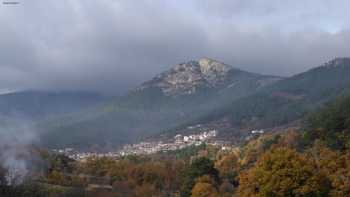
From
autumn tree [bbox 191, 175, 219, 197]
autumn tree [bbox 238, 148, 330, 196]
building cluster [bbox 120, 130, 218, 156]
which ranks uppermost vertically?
building cluster [bbox 120, 130, 218, 156]

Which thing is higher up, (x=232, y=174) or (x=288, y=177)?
(x=288, y=177)

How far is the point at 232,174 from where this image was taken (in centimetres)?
6825

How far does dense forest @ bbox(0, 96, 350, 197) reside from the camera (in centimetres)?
3975

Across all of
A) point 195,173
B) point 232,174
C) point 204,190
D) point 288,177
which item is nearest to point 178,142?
point 232,174

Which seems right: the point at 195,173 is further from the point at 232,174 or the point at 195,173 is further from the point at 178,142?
the point at 178,142

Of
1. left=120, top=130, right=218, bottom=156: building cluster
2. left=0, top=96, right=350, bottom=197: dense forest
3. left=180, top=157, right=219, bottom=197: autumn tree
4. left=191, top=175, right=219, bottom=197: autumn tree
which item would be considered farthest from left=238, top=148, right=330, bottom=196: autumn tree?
left=120, top=130, right=218, bottom=156: building cluster

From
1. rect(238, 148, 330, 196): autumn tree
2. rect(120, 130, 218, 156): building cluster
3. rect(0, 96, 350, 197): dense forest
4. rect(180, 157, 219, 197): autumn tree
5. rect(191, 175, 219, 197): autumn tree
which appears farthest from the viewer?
rect(120, 130, 218, 156): building cluster

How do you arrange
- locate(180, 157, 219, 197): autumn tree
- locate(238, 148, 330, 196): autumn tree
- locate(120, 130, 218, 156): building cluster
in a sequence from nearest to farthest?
1. locate(238, 148, 330, 196): autumn tree
2. locate(180, 157, 219, 197): autumn tree
3. locate(120, 130, 218, 156): building cluster

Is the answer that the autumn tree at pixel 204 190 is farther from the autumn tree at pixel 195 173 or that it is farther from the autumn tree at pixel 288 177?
the autumn tree at pixel 288 177

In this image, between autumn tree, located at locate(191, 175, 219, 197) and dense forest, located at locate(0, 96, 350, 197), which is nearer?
dense forest, located at locate(0, 96, 350, 197)

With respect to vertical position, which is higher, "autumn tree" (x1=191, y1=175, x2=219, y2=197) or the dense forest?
the dense forest

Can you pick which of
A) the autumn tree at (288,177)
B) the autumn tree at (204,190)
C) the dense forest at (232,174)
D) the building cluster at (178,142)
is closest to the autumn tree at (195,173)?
the dense forest at (232,174)

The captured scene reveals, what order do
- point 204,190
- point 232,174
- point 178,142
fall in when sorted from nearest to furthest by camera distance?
point 204,190
point 232,174
point 178,142

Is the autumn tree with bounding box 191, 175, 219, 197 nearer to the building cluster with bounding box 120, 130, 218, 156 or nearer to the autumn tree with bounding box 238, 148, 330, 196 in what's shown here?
the autumn tree with bounding box 238, 148, 330, 196
